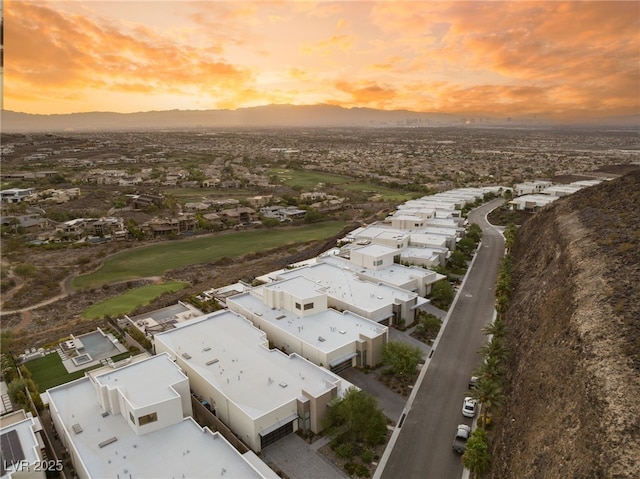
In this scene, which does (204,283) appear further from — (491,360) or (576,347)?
(576,347)

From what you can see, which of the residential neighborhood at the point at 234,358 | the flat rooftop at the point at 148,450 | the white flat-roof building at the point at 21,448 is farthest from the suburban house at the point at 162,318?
the white flat-roof building at the point at 21,448

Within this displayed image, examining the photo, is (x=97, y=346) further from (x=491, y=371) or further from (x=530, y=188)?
(x=530, y=188)

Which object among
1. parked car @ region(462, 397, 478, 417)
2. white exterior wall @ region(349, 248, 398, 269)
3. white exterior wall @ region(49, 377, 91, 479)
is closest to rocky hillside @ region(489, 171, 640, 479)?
parked car @ region(462, 397, 478, 417)

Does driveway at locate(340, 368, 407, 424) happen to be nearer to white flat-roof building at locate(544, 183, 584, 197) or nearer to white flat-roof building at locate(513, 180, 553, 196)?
white flat-roof building at locate(544, 183, 584, 197)

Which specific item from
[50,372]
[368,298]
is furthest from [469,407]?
[50,372]

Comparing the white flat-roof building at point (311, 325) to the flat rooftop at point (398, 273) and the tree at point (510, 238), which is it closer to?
the flat rooftop at point (398, 273)

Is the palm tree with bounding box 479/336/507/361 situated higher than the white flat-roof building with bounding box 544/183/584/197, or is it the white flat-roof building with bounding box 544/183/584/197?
the white flat-roof building with bounding box 544/183/584/197
